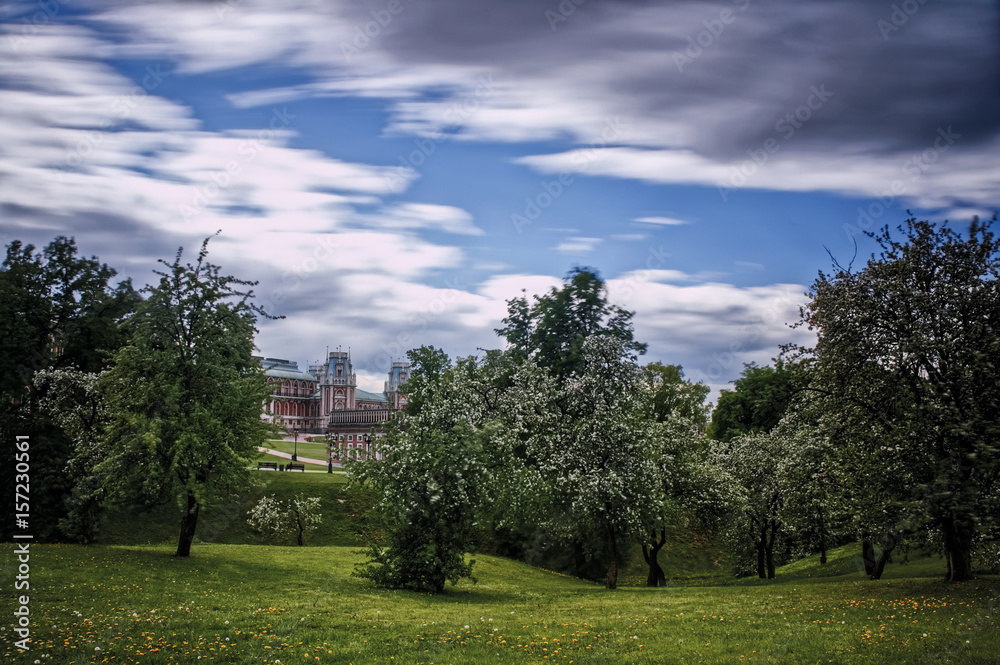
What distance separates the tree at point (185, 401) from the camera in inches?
1221

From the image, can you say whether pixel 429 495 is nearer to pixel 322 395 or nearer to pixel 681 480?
pixel 681 480

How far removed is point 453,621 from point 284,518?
3617 cm

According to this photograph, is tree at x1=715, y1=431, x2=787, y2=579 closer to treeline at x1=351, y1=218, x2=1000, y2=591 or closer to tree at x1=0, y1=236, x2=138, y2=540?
treeline at x1=351, y1=218, x2=1000, y2=591

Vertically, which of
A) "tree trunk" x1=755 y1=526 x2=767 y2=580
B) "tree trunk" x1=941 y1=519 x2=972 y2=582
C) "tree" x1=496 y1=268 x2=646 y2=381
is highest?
"tree" x1=496 y1=268 x2=646 y2=381

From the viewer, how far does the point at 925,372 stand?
2586cm

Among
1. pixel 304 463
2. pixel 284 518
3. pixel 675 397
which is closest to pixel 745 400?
pixel 675 397

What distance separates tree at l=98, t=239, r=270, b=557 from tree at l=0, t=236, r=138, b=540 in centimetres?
1427

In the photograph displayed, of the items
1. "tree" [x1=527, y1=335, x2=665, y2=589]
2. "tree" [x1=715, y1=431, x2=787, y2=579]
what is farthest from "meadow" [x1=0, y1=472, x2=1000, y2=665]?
"tree" [x1=715, y1=431, x2=787, y2=579]

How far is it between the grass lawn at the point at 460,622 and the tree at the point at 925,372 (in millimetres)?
3302

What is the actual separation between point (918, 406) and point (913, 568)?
19.8 metres

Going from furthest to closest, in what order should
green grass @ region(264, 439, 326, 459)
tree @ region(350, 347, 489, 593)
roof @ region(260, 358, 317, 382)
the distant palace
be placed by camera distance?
roof @ region(260, 358, 317, 382) < the distant palace < green grass @ region(264, 439, 326, 459) < tree @ region(350, 347, 489, 593)

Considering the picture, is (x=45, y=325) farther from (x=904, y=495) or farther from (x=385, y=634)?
(x=904, y=495)

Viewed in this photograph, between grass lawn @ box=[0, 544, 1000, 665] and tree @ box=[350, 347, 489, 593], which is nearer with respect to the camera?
grass lawn @ box=[0, 544, 1000, 665]

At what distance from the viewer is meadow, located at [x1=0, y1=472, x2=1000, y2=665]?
51.1ft
